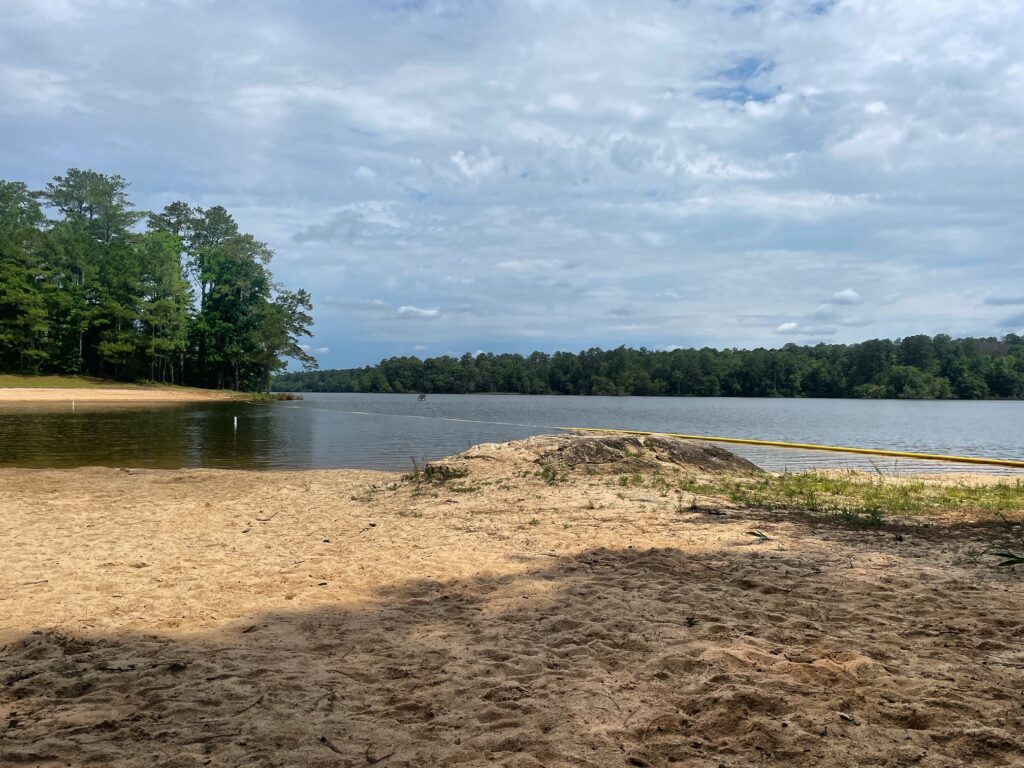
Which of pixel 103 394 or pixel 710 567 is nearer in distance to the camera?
pixel 710 567

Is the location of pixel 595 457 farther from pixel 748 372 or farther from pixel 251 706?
pixel 748 372

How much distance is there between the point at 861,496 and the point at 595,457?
4.93m

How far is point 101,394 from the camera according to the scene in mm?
54781

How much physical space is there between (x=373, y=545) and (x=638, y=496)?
4654 mm

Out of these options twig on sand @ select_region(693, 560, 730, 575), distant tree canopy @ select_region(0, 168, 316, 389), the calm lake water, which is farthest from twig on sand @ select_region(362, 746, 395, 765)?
distant tree canopy @ select_region(0, 168, 316, 389)

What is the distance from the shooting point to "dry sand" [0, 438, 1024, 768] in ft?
9.62

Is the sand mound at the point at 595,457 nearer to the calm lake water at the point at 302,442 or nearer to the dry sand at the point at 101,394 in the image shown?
the calm lake water at the point at 302,442

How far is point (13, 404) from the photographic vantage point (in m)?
43.2

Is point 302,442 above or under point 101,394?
under

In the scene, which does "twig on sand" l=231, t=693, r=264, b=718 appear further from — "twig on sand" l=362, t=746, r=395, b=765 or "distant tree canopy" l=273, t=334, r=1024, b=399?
"distant tree canopy" l=273, t=334, r=1024, b=399

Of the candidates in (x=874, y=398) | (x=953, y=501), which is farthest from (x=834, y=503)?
(x=874, y=398)

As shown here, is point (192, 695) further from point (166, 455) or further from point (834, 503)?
point (166, 455)

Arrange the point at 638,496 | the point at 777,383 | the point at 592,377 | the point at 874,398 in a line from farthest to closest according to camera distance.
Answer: the point at 592,377
the point at 777,383
the point at 874,398
the point at 638,496

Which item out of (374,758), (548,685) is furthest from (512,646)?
(374,758)
